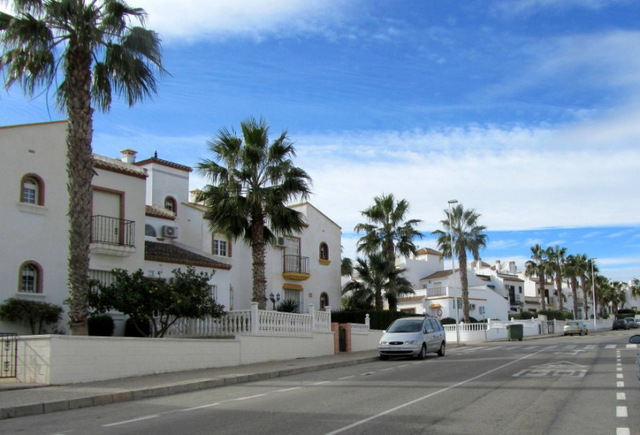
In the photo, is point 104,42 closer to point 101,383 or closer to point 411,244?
point 101,383

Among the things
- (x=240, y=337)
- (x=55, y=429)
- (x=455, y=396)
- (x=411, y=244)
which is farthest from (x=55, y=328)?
(x=411, y=244)

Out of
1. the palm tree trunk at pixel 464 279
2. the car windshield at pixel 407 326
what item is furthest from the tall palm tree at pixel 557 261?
the car windshield at pixel 407 326

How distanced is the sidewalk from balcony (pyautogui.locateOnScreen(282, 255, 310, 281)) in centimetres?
1755

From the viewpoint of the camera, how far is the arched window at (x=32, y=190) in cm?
2110

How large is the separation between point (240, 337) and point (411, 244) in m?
22.2

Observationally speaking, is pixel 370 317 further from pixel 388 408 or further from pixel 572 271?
pixel 572 271

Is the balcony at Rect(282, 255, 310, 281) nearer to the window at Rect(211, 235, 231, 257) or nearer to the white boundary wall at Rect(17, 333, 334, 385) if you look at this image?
the window at Rect(211, 235, 231, 257)

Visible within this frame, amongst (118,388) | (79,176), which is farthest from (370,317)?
(118,388)

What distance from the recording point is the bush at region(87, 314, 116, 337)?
2173 cm

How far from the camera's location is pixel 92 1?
17.8 metres

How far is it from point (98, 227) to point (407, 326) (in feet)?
42.0

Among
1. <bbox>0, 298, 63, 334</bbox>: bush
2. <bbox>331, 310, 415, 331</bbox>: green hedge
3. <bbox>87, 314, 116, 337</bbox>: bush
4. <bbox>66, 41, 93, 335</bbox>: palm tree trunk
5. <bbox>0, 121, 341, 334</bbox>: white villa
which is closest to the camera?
<bbox>66, 41, 93, 335</bbox>: palm tree trunk

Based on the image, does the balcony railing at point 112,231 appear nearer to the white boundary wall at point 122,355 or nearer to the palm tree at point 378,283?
the white boundary wall at point 122,355

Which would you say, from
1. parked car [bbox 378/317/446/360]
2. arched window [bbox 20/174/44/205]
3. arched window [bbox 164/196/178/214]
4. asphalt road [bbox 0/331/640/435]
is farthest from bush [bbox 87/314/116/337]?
arched window [bbox 164/196/178/214]
